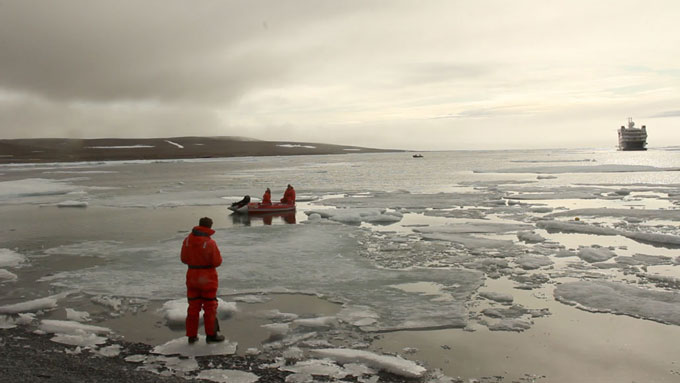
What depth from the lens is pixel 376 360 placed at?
5551 millimetres

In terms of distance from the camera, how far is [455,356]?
577 centimetres

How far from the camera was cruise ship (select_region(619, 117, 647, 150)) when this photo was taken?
10846 cm

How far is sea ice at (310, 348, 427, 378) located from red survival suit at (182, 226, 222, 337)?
1314mm

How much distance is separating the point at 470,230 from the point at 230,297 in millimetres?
7836

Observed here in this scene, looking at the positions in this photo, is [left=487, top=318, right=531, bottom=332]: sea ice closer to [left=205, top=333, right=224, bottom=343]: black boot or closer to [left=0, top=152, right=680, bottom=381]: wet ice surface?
[left=0, top=152, right=680, bottom=381]: wet ice surface

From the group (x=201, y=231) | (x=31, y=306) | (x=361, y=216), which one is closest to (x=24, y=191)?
A: (x=361, y=216)

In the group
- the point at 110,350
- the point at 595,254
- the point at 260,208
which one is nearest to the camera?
the point at 110,350

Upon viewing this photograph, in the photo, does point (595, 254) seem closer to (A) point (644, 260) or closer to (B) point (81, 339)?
(A) point (644, 260)

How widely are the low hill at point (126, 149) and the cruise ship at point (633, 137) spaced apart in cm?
9092

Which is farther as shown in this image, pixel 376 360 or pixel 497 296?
pixel 497 296

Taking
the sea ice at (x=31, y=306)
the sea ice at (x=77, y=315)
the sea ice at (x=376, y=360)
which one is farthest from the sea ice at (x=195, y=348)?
the sea ice at (x=31, y=306)

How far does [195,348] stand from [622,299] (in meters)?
6.01

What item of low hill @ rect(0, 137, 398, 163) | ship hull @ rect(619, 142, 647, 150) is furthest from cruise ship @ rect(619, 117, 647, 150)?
low hill @ rect(0, 137, 398, 163)

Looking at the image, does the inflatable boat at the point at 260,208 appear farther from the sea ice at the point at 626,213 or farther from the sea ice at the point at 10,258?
the sea ice at the point at 626,213
